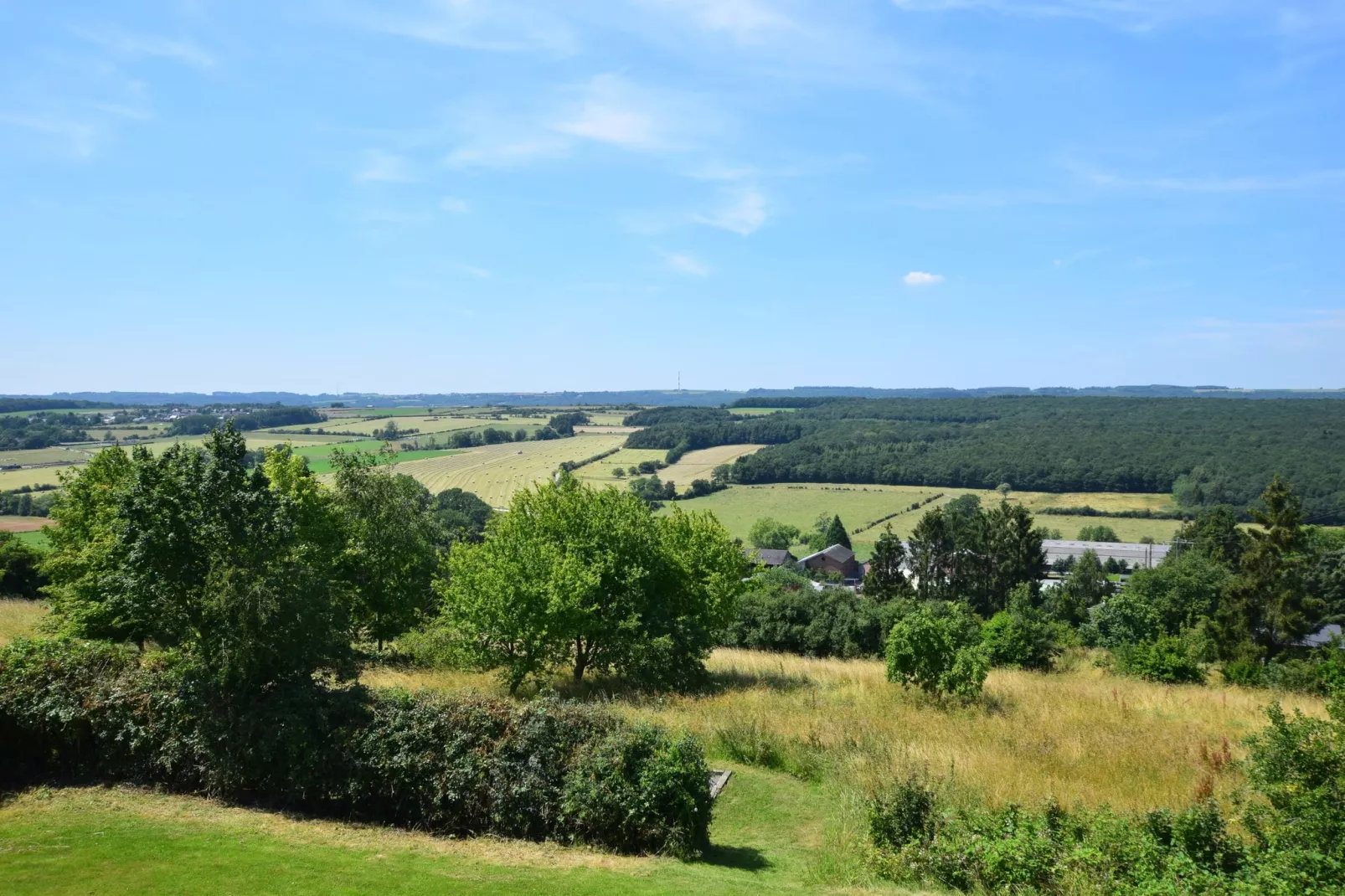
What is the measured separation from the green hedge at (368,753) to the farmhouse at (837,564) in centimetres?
6960

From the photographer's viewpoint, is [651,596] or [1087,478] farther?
[1087,478]

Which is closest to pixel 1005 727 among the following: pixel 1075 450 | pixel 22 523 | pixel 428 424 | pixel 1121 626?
pixel 1121 626

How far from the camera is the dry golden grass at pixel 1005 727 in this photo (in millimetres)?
12539

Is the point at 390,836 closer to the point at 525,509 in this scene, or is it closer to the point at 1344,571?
the point at 525,509

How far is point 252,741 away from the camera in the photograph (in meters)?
10.9

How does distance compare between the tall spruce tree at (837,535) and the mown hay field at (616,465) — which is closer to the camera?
the tall spruce tree at (837,535)

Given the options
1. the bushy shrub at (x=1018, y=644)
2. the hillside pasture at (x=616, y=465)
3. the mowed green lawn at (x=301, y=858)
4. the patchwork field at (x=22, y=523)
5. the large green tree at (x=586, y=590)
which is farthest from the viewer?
the hillside pasture at (x=616, y=465)

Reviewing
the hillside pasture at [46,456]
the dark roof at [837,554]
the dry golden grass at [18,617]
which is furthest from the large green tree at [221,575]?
the hillside pasture at [46,456]

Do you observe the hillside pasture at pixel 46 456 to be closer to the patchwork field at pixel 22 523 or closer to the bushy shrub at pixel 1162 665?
the patchwork field at pixel 22 523

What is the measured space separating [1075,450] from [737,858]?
140336mm

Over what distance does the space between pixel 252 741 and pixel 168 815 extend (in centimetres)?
119

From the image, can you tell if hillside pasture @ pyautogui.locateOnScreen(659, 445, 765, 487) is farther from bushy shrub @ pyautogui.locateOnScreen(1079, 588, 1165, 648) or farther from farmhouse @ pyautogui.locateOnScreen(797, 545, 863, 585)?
bushy shrub @ pyautogui.locateOnScreen(1079, 588, 1165, 648)

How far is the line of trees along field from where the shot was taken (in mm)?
110750

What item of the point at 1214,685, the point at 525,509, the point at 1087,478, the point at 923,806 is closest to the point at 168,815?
the point at 923,806
